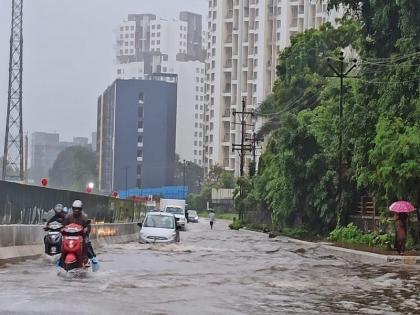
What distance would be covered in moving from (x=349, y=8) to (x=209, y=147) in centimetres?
11881

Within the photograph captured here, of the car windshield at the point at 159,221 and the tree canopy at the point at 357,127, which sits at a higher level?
the tree canopy at the point at 357,127

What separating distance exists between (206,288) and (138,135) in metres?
134

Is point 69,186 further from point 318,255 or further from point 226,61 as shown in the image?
point 318,255

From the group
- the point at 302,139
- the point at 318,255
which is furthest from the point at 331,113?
the point at 318,255

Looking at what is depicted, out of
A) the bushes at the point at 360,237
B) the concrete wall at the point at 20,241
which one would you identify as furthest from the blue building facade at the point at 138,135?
the concrete wall at the point at 20,241

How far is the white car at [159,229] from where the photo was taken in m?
28.9

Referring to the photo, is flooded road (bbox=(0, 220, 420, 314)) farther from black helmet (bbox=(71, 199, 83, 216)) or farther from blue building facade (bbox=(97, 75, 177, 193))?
blue building facade (bbox=(97, 75, 177, 193))

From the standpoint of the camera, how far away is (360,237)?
34.3 m

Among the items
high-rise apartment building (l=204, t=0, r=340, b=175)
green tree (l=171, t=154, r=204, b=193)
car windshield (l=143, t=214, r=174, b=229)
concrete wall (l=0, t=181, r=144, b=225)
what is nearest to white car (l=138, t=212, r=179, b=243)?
car windshield (l=143, t=214, r=174, b=229)

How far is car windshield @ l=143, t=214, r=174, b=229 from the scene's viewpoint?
30109 millimetres

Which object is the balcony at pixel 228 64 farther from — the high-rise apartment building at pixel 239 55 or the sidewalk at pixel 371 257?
the sidewalk at pixel 371 257

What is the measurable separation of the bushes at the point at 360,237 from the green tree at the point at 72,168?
383ft

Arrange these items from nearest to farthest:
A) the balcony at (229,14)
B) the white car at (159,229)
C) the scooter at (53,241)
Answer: the scooter at (53,241) < the white car at (159,229) < the balcony at (229,14)

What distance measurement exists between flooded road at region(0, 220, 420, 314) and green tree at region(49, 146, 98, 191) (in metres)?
132
